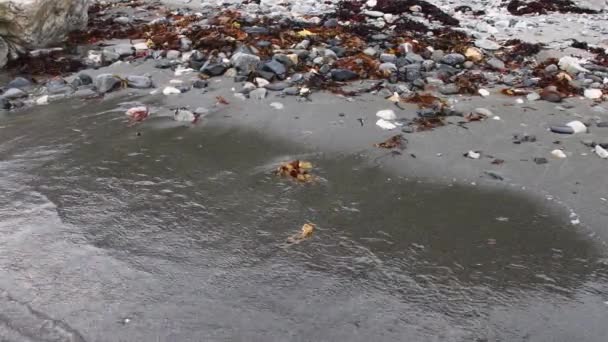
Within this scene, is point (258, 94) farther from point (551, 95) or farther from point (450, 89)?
point (551, 95)

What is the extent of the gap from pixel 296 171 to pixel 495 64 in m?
3.79

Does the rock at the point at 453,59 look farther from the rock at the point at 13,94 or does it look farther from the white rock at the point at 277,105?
the rock at the point at 13,94

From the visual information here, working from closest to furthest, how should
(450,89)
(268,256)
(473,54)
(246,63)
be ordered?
(268,256), (450,89), (246,63), (473,54)

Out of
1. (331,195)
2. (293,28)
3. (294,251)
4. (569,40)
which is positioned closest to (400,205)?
(331,195)

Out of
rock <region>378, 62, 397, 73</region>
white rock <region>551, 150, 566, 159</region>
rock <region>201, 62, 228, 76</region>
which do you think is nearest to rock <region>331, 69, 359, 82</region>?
rock <region>378, 62, 397, 73</region>

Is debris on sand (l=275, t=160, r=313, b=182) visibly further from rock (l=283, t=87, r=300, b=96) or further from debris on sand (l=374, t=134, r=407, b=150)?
rock (l=283, t=87, r=300, b=96)

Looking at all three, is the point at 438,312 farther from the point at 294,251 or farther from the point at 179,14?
the point at 179,14

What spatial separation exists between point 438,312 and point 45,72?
246 inches

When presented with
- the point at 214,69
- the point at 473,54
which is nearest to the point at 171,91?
the point at 214,69

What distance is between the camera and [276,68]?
634cm

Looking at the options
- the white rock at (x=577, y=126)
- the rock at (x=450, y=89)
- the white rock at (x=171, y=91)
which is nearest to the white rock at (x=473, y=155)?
the white rock at (x=577, y=126)

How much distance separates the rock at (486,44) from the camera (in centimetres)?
770

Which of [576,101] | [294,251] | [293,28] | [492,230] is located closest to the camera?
[294,251]

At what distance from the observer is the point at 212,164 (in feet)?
14.6
